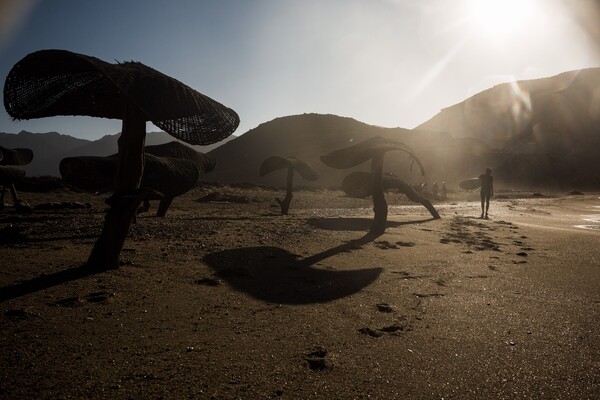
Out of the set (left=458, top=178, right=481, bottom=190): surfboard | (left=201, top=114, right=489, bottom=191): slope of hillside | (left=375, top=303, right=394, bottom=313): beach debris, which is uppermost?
(left=201, top=114, right=489, bottom=191): slope of hillside

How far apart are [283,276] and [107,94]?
3.15 m

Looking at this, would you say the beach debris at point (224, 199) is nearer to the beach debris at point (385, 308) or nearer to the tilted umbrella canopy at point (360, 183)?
the tilted umbrella canopy at point (360, 183)

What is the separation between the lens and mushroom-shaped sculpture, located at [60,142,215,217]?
272 inches

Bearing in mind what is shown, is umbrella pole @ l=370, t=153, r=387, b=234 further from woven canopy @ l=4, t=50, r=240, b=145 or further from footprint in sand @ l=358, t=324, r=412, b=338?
footprint in sand @ l=358, t=324, r=412, b=338

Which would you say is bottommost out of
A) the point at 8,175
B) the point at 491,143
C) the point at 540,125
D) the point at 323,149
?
the point at 8,175

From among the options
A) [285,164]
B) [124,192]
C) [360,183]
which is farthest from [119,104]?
[285,164]

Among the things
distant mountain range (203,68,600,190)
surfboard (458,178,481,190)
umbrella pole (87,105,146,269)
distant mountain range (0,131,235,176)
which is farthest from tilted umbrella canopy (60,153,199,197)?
distant mountain range (0,131,235,176)

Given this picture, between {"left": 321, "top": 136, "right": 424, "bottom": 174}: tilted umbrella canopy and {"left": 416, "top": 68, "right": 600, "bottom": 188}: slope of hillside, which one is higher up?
{"left": 416, "top": 68, "right": 600, "bottom": 188}: slope of hillside

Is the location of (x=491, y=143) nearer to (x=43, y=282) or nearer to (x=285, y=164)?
(x=285, y=164)

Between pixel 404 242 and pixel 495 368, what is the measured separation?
4.78 m

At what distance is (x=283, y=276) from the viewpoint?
176 inches

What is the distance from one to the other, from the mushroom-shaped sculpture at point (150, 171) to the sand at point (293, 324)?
62.4 inches

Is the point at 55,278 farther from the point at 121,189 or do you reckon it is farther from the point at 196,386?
the point at 196,386

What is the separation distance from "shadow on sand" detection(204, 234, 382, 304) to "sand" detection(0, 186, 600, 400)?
0.03 m
